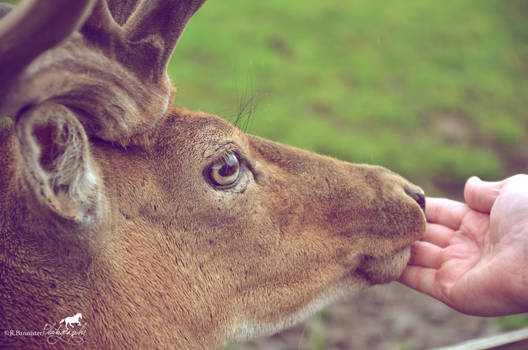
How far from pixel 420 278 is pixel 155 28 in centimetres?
197

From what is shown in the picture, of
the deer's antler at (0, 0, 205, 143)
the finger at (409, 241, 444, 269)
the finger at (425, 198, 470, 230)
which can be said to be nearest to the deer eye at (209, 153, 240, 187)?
the deer's antler at (0, 0, 205, 143)

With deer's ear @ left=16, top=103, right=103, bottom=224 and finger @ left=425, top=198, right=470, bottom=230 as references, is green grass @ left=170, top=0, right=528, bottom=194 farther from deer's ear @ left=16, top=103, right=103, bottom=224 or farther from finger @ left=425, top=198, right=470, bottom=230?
deer's ear @ left=16, top=103, right=103, bottom=224

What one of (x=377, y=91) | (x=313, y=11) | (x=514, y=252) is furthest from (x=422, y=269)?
(x=313, y=11)

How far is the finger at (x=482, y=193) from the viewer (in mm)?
2975

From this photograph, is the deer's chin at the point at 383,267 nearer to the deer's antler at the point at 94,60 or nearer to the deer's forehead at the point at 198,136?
the deer's forehead at the point at 198,136

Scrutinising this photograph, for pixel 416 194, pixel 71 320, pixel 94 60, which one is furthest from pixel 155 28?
pixel 416 194

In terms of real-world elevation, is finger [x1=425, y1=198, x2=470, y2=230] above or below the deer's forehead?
below

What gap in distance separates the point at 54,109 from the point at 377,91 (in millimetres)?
6852

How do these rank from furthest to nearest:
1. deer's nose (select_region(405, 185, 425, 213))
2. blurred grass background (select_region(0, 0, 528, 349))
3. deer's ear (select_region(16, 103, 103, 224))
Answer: blurred grass background (select_region(0, 0, 528, 349)), deer's nose (select_region(405, 185, 425, 213)), deer's ear (select_region(16, 103, 103, 224))

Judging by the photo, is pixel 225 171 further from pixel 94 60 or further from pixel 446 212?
pixel 446 212

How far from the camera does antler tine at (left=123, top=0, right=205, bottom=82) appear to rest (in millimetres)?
2219

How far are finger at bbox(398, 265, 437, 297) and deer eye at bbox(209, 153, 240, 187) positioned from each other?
1.24m

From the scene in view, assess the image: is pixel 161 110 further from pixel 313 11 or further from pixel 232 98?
pixel 313 11

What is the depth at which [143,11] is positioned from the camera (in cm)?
225
